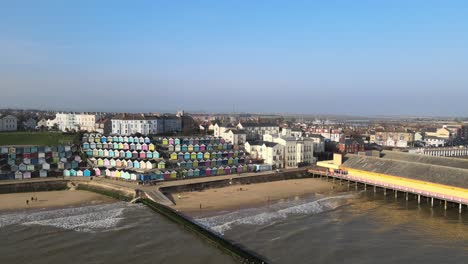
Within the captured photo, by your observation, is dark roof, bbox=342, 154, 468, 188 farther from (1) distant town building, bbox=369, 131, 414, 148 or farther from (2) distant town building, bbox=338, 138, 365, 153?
(1) distant town building, bbox=369, 131, 414, 148

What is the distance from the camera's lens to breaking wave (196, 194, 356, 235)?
2355 centimetres

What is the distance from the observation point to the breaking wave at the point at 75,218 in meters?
22.8

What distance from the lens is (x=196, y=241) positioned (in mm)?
20484

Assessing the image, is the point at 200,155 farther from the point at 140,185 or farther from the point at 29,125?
the point at 29,125

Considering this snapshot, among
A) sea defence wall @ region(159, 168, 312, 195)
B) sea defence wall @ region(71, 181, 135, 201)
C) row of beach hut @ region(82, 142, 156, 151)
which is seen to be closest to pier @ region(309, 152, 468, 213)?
sea defence wall @ region(159, 168, 312, 195)

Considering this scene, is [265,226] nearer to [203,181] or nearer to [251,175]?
[203,181]

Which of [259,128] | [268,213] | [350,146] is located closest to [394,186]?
[268,213]

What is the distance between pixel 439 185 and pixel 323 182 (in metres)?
11.6

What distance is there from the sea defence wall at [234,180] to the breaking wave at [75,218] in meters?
5.54

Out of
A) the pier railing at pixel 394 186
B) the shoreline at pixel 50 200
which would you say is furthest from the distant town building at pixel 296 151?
the shoreline at pixel 50 200

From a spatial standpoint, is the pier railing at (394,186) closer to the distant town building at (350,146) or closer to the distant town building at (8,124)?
the distant town building at (350,146)

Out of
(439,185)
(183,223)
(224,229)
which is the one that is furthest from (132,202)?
(439,185)

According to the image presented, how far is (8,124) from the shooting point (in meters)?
67.5

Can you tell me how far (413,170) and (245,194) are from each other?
1414 cm
